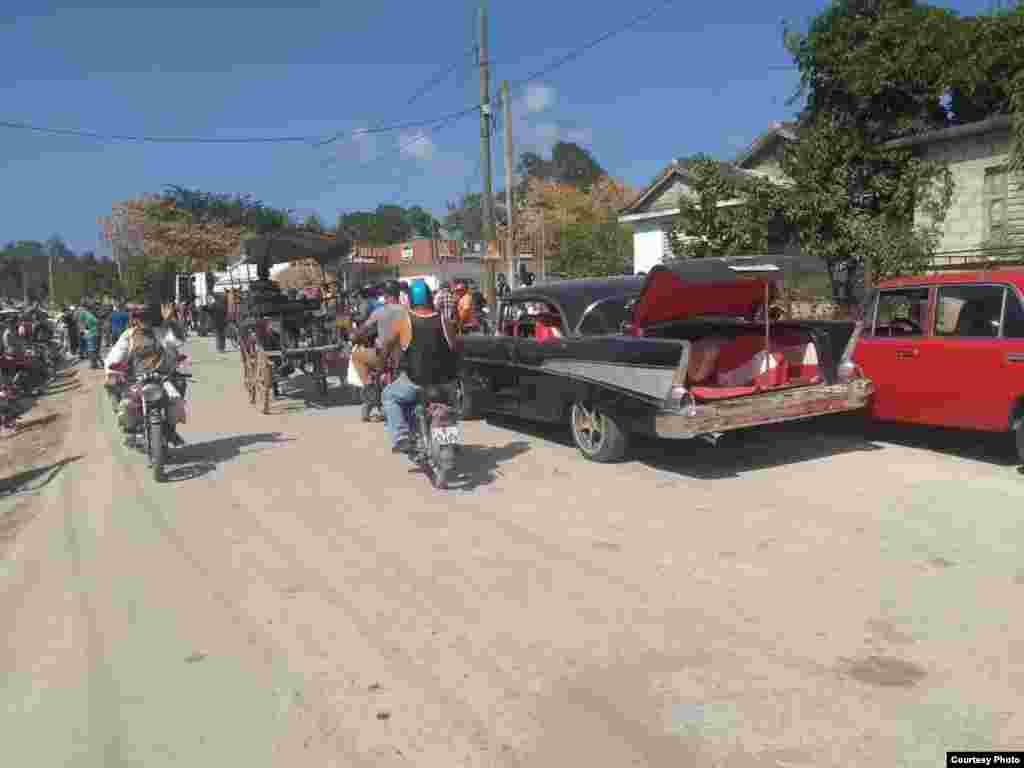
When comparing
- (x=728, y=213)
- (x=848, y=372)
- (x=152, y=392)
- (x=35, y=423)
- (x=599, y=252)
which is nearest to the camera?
(x=848, y=372)

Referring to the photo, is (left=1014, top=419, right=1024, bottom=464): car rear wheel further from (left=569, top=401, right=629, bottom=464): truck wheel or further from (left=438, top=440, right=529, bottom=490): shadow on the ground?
(left=438, top=440, right=529, bottom=490): shadow on the ground

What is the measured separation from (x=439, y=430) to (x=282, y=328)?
20.0 ft

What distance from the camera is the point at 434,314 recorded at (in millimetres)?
7168

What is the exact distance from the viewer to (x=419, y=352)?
709 centimetres

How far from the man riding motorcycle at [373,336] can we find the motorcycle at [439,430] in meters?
0.88

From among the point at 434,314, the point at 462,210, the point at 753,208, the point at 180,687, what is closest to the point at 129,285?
the point at 462,210

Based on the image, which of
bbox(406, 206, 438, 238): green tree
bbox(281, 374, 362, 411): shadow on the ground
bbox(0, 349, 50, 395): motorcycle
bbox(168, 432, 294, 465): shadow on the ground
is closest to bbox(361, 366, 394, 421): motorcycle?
bbox(168, 432, 294, 465): shadow on the ground

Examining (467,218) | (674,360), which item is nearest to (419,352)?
(674,360)

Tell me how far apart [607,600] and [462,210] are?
68921 mm

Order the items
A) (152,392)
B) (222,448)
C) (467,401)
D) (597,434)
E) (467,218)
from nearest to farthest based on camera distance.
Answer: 1. (597,434)
2. (152,392)
3. (222,448)
4. (467,401)
5. (467,218)

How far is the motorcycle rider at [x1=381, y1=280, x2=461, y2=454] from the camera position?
23.3 ft

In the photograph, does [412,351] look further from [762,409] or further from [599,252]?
[599,252]

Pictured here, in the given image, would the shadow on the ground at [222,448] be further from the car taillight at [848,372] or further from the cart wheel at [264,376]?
the car taillight at [848,372]

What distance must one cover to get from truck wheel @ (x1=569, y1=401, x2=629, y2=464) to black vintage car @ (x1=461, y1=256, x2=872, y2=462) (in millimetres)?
12
